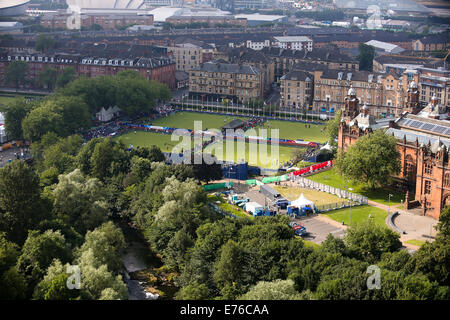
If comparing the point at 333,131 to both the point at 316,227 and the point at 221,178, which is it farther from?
the point at 316,227

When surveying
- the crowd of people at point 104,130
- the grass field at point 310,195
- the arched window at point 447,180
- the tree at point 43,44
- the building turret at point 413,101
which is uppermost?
the tree at point 43,44

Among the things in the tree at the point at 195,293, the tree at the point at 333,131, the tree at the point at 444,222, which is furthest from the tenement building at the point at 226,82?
the tree at the point at 195,293

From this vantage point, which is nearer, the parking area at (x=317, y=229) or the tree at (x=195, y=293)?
the tree at (x=195, y=293)

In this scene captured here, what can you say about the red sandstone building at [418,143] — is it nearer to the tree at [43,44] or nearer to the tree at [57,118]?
the tree at [57,118]

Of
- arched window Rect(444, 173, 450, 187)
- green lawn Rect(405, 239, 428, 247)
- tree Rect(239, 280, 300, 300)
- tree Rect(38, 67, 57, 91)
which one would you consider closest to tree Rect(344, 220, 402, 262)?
green lawn Rect(405, 239, 428, 247)

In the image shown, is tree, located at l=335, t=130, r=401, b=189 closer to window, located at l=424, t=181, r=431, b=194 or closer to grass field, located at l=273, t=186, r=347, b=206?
grass field, located at l=273, t=186, r=347, b=206

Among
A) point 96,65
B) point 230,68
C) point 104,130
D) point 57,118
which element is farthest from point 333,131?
point 96,65
